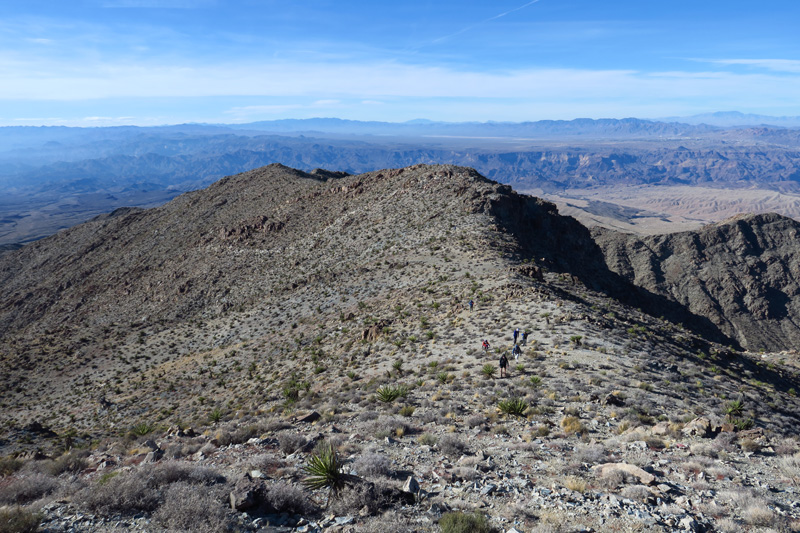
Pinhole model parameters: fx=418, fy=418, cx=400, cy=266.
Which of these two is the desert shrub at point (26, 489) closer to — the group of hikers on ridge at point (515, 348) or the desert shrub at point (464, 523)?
the desert shrub at point (464, 523)

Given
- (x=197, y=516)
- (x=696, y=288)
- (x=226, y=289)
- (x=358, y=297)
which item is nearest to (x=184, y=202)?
(x=226, y=289)

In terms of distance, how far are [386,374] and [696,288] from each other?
258 feet

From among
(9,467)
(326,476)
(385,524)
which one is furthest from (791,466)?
(9,467)

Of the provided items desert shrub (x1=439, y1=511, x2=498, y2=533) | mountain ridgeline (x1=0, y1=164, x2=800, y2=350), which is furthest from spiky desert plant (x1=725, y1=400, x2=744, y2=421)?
mountain ridgeline (x1=0, y1=164, x2=800, y2=350)

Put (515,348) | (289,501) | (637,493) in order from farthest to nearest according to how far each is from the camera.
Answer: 1. (515,348)
2. (637,493)
3. (289,501)

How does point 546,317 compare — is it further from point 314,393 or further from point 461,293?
point 314,393

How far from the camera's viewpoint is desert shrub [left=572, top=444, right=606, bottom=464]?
956 cm

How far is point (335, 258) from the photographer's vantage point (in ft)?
137

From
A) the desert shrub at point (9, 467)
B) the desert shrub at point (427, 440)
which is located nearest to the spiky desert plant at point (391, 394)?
the desert shrub at point (427, 440)

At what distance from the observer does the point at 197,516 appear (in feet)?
22.4

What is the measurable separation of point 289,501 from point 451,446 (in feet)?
14.0

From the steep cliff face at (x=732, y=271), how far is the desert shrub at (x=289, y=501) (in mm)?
78663

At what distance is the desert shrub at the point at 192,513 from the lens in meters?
6.69

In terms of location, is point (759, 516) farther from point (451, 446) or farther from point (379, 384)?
point (379, 384)
